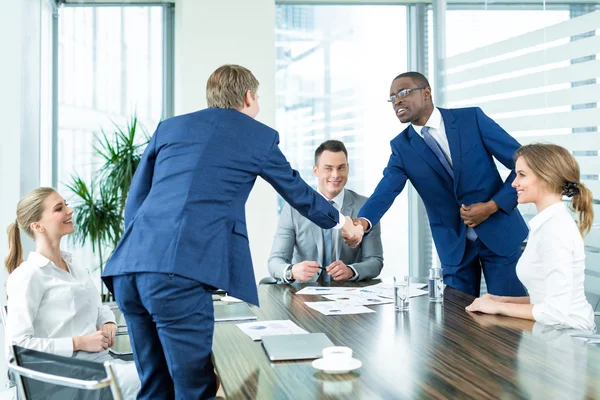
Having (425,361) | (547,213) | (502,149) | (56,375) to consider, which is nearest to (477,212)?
(502,149)

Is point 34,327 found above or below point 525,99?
below

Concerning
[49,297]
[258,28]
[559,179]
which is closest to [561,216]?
[559,179]

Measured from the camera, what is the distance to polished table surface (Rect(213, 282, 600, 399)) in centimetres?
142

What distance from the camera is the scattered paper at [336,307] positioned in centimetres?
238

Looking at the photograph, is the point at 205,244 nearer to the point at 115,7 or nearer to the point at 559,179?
the point at 559,179

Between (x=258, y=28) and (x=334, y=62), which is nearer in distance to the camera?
(x=258, y=28)

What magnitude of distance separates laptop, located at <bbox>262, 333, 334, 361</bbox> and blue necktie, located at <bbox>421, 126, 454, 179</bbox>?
1504 mm

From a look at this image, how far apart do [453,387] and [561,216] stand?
1057 mm

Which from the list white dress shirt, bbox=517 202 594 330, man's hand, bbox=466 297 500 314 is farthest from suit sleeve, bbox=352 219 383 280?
white dress shirt, bbox=517 202 594 330

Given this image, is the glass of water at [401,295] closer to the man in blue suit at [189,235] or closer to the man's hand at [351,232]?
the man's hand at [351,232]

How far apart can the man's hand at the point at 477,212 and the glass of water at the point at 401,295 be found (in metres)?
0.69

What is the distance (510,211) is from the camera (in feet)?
9.86

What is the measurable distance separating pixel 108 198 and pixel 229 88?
319 cm

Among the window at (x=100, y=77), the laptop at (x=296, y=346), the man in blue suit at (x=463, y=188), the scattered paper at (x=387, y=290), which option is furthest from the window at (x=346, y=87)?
the laptop at (x=296, y=346)
